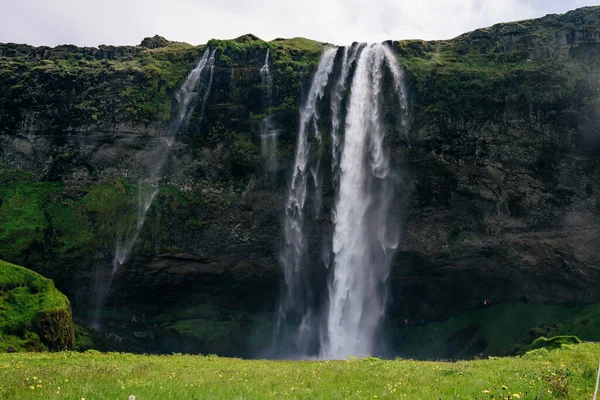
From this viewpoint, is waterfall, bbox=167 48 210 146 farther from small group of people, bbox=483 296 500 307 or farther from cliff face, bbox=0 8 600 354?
small group of people, bbox=483 296 500 307

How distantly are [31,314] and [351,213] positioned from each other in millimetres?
27631

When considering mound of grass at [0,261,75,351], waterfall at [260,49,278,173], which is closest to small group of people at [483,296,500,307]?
waterfall at [260,49,278,173]

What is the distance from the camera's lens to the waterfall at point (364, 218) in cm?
4575

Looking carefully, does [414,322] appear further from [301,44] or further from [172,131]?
[301,44]

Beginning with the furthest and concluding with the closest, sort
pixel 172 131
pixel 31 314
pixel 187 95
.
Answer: pixel 187 95 → pixel 172 131 → pixel 31 314

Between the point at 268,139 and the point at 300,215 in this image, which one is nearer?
the point at 300,215

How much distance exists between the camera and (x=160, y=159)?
4941 centimetres

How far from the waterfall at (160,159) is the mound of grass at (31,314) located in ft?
46.3

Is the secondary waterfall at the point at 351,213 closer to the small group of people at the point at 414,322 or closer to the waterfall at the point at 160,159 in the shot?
the small group of people at the point at 414,322

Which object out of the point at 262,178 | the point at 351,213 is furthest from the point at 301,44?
the point at 351,213

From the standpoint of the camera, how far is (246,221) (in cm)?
4744

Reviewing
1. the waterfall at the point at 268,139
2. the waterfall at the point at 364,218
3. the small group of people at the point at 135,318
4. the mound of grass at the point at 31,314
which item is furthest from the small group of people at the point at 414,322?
the mound of grass at the point at 31,314

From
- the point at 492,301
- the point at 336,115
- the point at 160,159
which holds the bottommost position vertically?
the point at 492,301

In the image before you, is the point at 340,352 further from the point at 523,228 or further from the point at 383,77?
the point at 383,77
